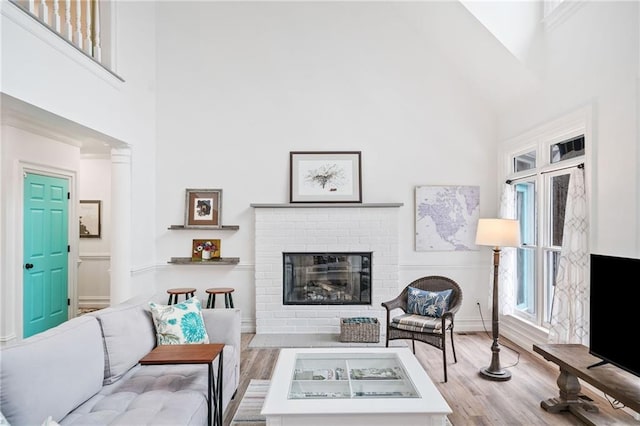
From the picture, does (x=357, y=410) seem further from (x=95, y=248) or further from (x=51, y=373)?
(x=95, y=248)

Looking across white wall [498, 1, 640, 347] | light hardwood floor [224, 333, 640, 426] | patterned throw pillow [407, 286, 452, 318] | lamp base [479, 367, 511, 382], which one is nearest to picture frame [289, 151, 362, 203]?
patterned throw pillow [407, 286, 452, 318]

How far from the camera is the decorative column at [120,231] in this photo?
417 centimetres

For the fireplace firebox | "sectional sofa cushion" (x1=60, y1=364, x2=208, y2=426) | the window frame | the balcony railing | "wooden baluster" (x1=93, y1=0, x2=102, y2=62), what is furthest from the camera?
the fireplace firebox

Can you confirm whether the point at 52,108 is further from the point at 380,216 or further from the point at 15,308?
the point at 380,216

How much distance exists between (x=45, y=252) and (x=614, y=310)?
5.66 m

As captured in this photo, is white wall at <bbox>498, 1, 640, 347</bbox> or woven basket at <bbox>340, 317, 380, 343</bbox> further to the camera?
woven basket at <bbox>340, 317, 380, 343</bbox>

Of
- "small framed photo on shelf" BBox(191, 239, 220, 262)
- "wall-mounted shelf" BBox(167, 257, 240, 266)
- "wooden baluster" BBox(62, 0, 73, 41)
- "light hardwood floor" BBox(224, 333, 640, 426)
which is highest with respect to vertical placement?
"wooden baluster" BBox(62, 0, 73, 41)

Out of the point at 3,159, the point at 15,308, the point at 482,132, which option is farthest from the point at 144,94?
the point at 482,132

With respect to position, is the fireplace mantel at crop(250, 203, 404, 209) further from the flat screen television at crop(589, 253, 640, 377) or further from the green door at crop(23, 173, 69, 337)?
the green door at crop(23, 173, 69, 337)

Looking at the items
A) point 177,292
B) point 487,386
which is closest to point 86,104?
point 177,292

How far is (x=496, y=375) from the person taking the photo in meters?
3.25

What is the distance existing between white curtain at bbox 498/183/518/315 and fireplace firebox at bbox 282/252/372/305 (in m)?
1.53

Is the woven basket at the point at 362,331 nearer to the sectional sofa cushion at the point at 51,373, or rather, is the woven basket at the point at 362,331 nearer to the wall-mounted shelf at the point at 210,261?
the wall-mounted shelf at the point at 210,261

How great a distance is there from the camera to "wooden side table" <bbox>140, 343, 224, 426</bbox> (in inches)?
80.8
